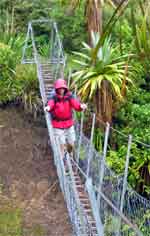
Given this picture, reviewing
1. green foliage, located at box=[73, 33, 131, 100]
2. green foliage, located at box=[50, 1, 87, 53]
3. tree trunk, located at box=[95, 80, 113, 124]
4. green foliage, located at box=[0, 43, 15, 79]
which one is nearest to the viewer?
green foliage, located at box=[73, 33, 131, 100]

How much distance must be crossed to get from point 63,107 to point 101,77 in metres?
1.57

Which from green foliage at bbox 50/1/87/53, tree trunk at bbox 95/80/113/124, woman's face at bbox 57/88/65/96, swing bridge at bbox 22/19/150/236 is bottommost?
swing bridge at bbox 22/19/150/236

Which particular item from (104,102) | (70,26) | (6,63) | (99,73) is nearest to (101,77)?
(99,73)

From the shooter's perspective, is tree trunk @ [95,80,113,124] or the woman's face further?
tree trunk @ [95,80,113,124]

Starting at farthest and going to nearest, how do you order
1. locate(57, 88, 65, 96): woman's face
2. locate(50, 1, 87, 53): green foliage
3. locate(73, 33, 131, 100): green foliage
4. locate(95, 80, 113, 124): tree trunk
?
locate(50, 1, 87, 53): green foliage < locate(95, 80, 113, 124): tree trunk < locate(73, 33, 131, 100): green foliage < locate(57, 88, 65, 96): woman's face

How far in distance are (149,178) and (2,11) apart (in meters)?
4.65

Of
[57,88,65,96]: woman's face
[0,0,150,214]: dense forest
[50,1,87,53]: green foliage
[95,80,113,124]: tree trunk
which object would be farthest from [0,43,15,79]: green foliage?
[57,88,65,96]: woman's face

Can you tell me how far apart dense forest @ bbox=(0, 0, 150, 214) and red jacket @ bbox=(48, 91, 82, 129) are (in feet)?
2.12

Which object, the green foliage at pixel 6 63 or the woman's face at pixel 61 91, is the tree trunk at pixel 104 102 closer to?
the woman's face at pixel 61 91

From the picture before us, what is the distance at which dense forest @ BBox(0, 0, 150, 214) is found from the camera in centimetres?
677

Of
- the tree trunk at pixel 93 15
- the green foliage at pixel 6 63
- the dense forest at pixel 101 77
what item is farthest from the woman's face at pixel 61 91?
the green foliage at pixel 6 63

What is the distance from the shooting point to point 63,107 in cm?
A: 530

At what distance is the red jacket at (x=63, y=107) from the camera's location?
527 cm

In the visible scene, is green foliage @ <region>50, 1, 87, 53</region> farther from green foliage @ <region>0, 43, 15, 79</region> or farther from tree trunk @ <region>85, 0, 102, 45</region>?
tree trunk @ <region>85, 0, 102, 45</region>
